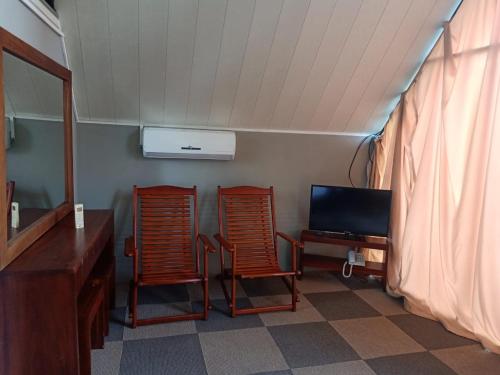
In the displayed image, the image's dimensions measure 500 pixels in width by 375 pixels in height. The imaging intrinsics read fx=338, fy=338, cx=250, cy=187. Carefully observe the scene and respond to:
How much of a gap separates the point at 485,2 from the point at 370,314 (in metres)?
2.48

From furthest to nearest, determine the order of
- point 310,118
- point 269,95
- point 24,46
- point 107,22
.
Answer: point 310,118
point 269,95
point 107,22
point 24,46

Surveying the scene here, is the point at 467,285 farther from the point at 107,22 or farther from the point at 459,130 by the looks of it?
the point at 107,22

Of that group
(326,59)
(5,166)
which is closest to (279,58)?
(326,59)

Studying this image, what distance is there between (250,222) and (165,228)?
0.78m

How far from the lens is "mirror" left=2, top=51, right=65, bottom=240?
158 centimetres

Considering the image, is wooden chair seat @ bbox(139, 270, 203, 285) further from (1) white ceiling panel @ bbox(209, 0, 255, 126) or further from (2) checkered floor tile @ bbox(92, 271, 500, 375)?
(1) white ceiling panel @ bbox(209, 0, 255, 126)

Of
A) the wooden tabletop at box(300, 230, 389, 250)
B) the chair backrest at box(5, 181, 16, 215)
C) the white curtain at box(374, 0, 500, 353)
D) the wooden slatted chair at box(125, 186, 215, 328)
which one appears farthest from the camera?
the wooden tabletop at box(300, 230, 389, 250)

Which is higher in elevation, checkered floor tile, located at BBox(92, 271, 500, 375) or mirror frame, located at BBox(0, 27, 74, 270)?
mirror frame, located at BBox(0, 27, 74, 270)

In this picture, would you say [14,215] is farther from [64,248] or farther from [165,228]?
[165,228]

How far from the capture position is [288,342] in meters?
2.35

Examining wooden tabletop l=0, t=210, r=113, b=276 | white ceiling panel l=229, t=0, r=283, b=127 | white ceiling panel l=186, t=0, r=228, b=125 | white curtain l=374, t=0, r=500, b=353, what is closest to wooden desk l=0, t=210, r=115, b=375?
wooden tabletop l=0, t=210, r=113, b=276

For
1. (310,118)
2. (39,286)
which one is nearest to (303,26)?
(310,118)

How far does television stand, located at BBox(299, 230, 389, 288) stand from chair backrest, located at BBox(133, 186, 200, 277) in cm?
112

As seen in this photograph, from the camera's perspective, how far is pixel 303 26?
8.21ft
